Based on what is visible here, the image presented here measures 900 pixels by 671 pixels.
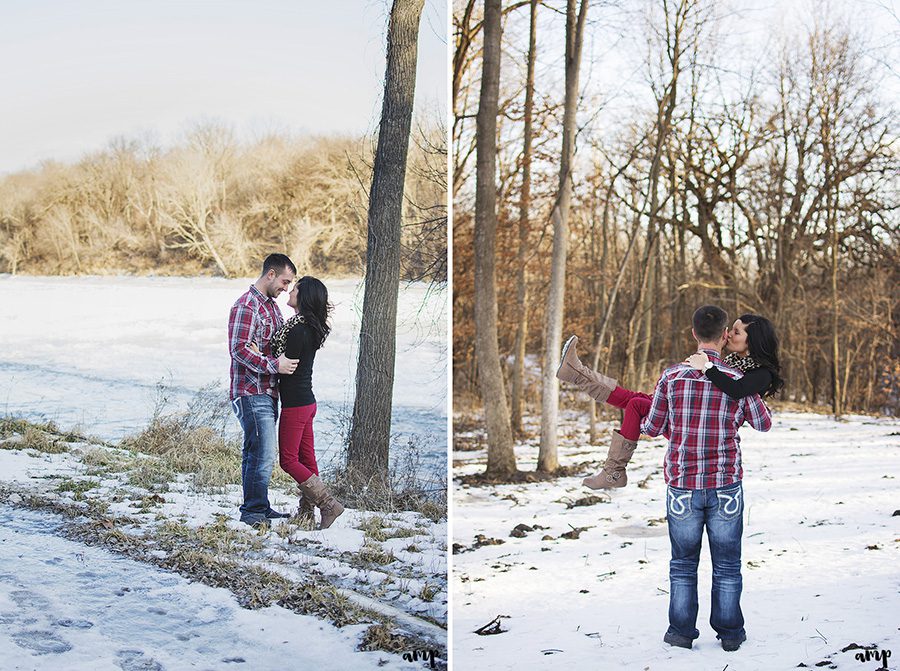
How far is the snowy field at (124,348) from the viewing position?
148 inches

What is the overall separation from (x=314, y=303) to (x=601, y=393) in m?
1.24

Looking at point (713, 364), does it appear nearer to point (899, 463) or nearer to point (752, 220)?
point (899, 463)

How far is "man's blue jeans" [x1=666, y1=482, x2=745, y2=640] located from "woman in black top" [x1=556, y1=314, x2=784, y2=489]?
1.23 feet

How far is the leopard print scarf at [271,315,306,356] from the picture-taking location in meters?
3.85

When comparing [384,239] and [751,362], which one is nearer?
[751,362]

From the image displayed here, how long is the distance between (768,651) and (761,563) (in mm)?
1568

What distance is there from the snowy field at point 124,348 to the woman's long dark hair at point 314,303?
0.07m

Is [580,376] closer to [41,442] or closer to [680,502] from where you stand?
[680,502]

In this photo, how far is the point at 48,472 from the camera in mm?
3709

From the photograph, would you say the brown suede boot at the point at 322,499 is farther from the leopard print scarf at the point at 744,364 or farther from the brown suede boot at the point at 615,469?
the leopard print scarf at the point at 744,364

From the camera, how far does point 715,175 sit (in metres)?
12.6

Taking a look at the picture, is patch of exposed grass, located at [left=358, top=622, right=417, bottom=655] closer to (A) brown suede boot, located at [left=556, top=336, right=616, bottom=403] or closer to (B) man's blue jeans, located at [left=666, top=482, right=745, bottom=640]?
(B) man's blue jeans, located at [left=666, top=482, right=745, bottom=640]

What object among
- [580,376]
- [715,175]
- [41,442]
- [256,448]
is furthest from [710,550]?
→ [715,175]

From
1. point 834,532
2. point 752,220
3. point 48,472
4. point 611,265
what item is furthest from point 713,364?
point 611,265
